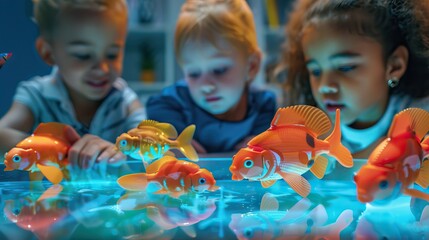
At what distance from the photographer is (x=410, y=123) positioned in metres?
0.67

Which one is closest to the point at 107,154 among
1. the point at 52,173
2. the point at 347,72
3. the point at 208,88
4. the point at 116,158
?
the point at 116,158

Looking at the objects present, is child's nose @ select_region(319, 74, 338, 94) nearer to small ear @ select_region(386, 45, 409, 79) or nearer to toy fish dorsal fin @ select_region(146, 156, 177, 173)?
small ear @ select_region(386, 45, 409, 79)

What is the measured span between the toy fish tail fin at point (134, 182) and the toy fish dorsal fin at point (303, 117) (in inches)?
10.2

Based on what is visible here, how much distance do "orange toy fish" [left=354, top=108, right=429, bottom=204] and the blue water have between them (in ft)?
0.14

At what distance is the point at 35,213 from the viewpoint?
69 cm

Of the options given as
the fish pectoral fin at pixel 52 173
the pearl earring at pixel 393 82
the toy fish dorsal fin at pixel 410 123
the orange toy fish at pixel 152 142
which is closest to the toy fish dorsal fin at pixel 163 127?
the orange toy fish at pixel 152 142

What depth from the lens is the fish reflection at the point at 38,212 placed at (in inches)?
23.2

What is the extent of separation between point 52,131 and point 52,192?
149 mm

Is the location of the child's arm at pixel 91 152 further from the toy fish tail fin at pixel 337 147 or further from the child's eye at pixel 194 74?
the toy fish tail fin at pixel 337 147

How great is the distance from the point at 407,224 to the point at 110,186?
1.93 ft

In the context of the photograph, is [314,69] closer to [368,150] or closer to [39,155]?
[368,150]

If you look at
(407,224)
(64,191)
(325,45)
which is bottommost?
(64,191)

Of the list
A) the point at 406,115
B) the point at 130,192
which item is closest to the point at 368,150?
the point at 406,115

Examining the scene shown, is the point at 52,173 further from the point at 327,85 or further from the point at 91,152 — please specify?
the point at 327,85
